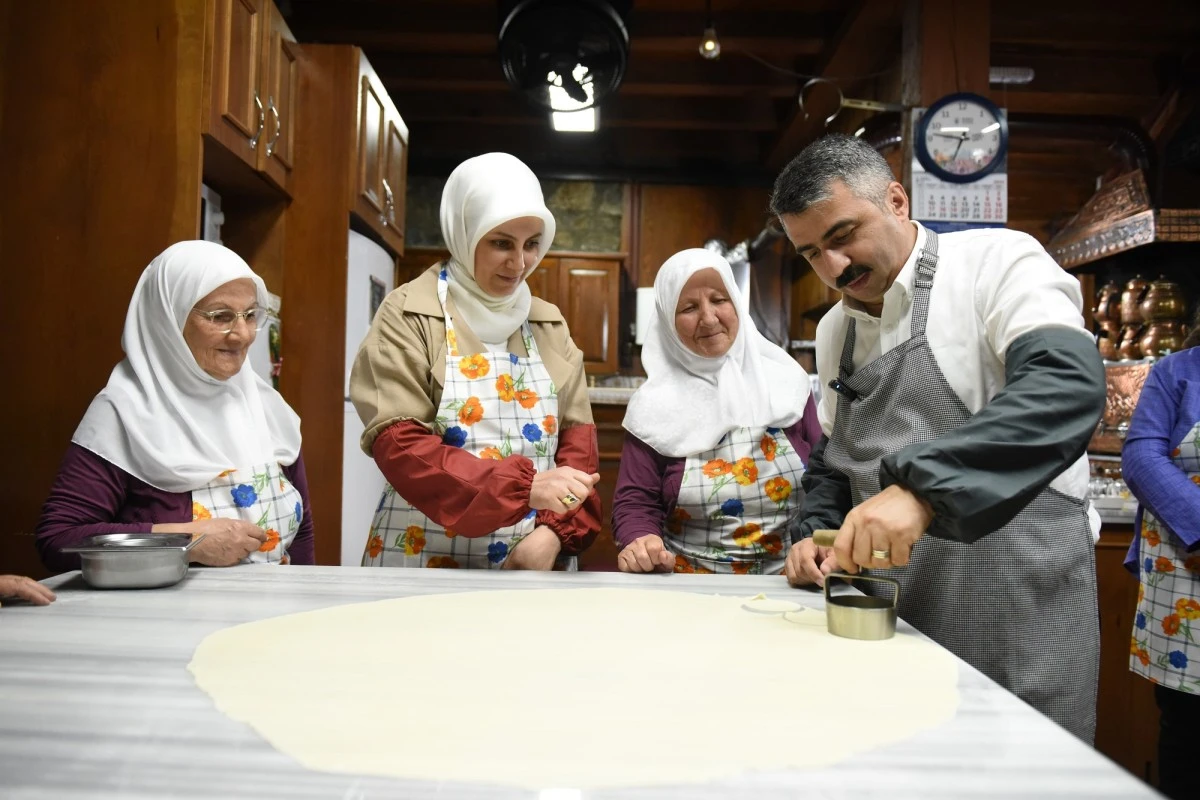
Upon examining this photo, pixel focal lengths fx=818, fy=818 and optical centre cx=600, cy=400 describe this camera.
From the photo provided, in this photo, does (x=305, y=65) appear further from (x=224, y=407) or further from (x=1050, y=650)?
→ (x=1050, y=650)

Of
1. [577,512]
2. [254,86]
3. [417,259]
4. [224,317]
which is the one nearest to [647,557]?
[577,512]

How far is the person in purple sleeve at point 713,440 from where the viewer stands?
1.80m

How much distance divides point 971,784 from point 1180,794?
167 centimetres

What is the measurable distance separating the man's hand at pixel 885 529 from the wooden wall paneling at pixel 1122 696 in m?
1.68

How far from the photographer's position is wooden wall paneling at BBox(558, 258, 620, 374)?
7.29 meters

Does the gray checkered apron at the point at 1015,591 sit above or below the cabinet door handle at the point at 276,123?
below

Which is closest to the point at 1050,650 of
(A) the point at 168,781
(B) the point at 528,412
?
(B) the point at 528,412

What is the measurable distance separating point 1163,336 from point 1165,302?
0.16m

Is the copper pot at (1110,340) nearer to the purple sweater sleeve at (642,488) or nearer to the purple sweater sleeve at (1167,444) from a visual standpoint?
the purple sweater sleeve at (1167,444)

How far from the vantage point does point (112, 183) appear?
7.20 ft

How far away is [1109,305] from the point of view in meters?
4.29

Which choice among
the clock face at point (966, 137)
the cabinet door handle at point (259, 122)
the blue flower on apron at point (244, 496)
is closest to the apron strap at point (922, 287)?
the blue flower on apron at point (244, 496)

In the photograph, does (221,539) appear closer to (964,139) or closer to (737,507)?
(737,507)

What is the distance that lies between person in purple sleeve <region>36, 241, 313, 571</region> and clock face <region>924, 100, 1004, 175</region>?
2.86 meters
